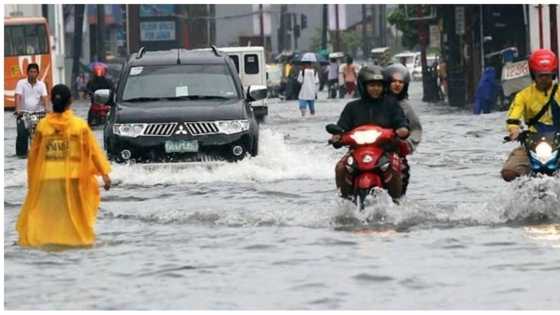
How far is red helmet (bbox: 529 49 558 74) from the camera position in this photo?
14.5 metres

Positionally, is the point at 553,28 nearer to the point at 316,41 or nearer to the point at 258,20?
→ the point at 316,41

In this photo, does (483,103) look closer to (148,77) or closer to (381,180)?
(148,77)

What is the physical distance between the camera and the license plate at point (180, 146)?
68.2ft

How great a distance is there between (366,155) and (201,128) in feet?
21.0

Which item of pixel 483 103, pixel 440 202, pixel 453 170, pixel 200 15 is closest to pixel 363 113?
pixel 440 202

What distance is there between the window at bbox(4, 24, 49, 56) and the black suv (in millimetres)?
31197

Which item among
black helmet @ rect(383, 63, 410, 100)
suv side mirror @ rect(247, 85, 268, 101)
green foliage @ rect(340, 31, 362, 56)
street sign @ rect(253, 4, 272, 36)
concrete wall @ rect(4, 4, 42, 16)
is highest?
street sign @ rect(253, 4, 272, 36)

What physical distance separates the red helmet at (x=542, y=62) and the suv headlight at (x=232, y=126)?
6650 millimetres

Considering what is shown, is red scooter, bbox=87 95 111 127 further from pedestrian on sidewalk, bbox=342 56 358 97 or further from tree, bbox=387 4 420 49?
tree, bbox=387 4 420 49

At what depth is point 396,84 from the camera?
15.4m

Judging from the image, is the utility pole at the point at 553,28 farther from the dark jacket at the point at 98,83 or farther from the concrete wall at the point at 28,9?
the concrete wall at the point at 28,9

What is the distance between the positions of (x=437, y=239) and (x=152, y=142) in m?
7.35

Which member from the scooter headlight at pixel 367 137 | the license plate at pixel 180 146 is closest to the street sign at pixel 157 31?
the license plate at pixel 180 146

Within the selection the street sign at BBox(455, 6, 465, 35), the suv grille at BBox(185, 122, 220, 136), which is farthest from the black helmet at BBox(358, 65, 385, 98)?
the street sign at BBox(455, 6, 465, 35)
